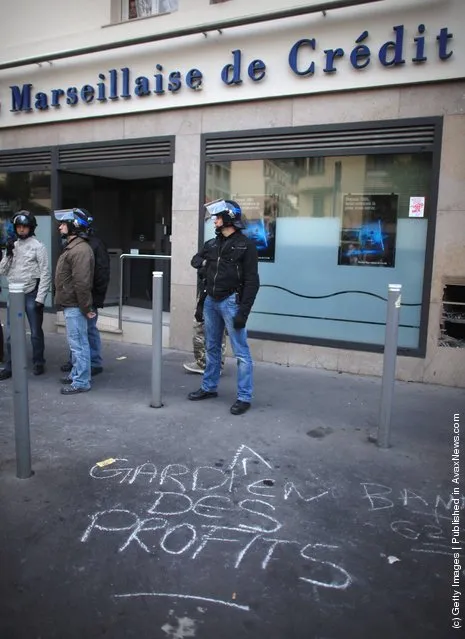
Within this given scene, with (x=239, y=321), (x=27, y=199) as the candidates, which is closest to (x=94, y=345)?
(x=239, y=321)

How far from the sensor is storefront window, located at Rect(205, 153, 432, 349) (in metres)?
6.18

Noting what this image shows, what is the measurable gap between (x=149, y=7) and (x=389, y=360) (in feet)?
22.2

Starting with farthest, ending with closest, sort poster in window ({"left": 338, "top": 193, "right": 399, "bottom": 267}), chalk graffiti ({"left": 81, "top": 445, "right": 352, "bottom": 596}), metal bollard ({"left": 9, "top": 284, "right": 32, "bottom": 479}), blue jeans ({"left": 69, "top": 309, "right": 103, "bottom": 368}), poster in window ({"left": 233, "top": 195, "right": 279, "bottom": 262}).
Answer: poster in window ({"left": 233, "top": 195, "right": 279, "bottom": 262}) → poster in window ({"left": 338, "top": 193, "right": 399, "bottom": 267}) → blue jeans ({"left": 69, "top": 309, "right": 103, "bottom": 368}) → metal bollard ({"left": 9, "top": 284, "right": 32, "bottom": 479}) → chalk graffiti ({"left": 81, "top": 445, "right": 352, "bottom": 596})

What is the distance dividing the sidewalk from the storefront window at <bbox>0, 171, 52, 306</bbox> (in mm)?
4736

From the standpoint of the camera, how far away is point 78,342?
17.4ft

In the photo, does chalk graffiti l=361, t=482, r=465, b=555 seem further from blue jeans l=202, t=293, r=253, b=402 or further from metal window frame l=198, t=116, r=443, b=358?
metal window frame l=198, t=116, r=443, b=358

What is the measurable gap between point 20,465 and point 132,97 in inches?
233

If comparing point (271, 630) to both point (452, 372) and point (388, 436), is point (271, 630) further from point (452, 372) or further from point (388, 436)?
point (452, 372)

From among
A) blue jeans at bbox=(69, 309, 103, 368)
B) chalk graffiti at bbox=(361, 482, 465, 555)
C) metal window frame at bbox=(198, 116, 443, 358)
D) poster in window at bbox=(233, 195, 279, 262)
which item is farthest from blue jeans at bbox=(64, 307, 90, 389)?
chalk graffiti at bbox=(361, 482, 465, 555)

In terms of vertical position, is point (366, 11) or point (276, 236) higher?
point (366, 11)

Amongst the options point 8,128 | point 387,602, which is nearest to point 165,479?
point 387,602

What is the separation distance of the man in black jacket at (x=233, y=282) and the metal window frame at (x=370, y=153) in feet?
6.74

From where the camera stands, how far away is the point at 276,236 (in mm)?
6898

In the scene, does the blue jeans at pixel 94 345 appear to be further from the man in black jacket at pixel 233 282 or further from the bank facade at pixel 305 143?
the man in black jacket at pixel 233 282
